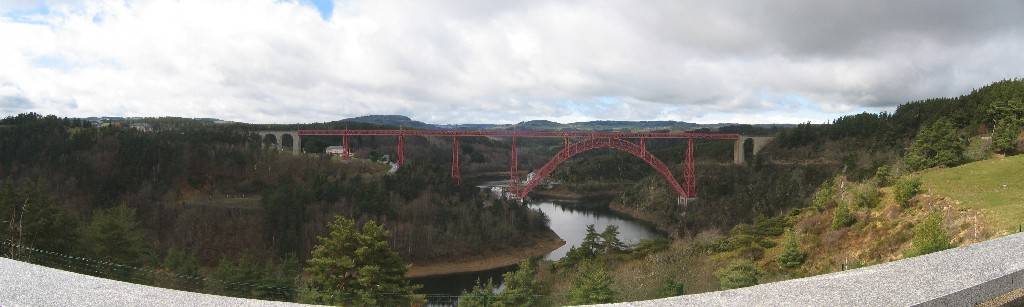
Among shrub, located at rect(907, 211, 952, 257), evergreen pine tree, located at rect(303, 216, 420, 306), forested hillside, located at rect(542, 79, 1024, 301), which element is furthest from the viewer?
evergreen pine tree, located at rect(303, 216, 420, 306)

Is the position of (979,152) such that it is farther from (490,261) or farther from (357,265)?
(490,261)

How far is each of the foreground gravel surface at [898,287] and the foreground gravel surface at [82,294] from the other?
4065 mm

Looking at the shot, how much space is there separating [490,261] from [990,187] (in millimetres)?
31307

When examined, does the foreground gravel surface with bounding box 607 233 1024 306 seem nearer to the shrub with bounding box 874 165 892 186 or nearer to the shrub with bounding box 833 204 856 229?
the shrub with bounding box 833 204 856 229

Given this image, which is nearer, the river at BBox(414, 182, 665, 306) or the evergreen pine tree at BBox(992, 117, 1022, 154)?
the evergreen pine tree at BBox(992, 117, 1022, 154)

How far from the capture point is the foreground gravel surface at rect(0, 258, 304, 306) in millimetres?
5531

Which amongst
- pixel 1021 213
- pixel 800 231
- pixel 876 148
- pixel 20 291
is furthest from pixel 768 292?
pixel 876 148

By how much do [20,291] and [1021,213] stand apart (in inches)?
588

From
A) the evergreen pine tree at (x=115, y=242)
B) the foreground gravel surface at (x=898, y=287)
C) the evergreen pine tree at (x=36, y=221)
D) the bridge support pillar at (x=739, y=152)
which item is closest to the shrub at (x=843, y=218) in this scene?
the foreground gravel surface at (x=898, y=287)

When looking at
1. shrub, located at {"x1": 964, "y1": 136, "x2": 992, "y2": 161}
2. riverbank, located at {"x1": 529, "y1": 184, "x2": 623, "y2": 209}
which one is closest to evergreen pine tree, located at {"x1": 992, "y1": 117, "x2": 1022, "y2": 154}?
shrub, located at {"x1": 964, "y1": 136, "x2": 992, "y2": 161}

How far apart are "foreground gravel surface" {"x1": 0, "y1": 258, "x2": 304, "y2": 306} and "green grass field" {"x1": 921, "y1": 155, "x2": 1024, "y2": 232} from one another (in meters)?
11.9

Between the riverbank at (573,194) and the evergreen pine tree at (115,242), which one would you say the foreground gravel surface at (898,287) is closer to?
the evergreen pine tree at (115,242)

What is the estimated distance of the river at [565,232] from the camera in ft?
115

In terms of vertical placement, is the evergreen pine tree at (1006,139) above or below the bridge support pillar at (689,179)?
above
